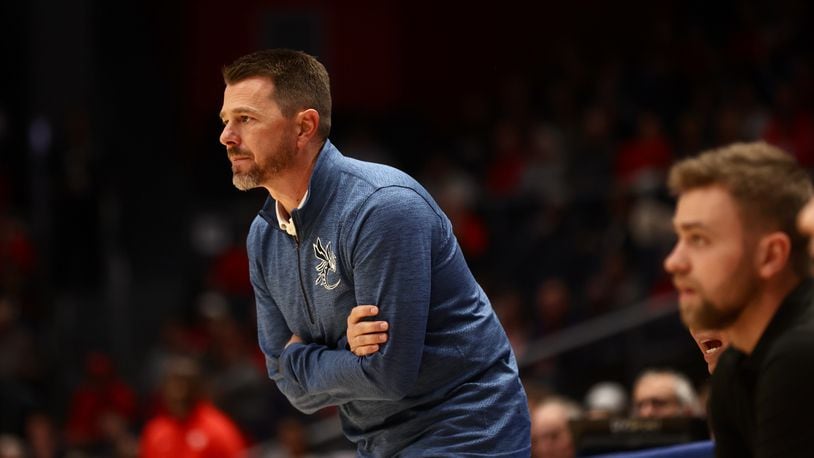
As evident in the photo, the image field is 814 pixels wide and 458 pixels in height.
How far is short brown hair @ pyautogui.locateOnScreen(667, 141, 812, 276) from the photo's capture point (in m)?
2.39

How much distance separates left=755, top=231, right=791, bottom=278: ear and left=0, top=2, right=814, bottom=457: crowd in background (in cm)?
632

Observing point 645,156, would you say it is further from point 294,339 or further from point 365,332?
point 365,332

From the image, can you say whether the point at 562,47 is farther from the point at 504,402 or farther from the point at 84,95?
→ the point at 504,402

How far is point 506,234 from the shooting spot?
11.7m

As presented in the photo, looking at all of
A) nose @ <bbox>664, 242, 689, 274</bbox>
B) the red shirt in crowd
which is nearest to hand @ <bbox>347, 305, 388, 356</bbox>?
nose @ <bbox>664, 242, 689, 274</bbox>

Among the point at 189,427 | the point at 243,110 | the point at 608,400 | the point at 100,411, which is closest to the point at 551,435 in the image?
the point at 608,400

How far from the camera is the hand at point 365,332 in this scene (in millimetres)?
3072

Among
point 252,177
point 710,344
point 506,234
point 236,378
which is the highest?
point 252,177

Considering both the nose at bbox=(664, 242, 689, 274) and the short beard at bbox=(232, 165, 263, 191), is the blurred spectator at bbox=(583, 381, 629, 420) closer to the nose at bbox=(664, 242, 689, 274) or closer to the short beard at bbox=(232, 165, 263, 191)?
the short beard at bbox=(232, 165, 263, 191)

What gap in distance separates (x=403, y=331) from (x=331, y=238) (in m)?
0.35

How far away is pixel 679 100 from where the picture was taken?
11688mm

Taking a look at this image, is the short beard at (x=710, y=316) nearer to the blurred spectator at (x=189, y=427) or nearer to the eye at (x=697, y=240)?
the eye at (x=697, y=240)

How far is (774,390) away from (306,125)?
1.48m

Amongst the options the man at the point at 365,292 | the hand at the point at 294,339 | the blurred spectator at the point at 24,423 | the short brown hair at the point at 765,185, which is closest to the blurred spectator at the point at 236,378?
the blurred spectator at the point at 24,423
